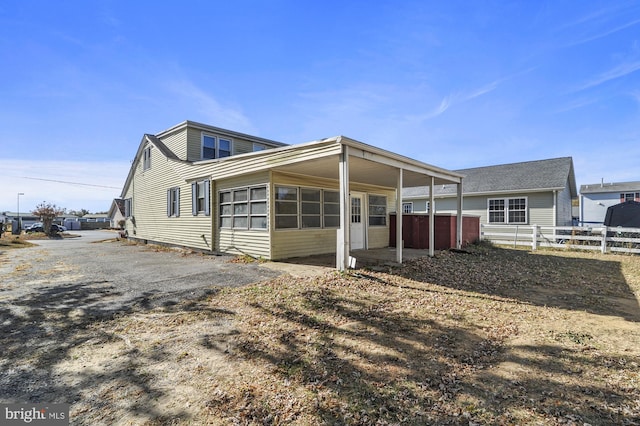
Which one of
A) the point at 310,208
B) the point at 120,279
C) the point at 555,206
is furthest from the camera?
the point at 555,206

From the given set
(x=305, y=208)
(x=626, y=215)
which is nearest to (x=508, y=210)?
(x=626, y=215)

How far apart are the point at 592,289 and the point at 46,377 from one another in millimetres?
9743

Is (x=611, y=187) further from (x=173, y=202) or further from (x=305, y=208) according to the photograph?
(x=173, y=202)

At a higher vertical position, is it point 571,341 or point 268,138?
point 268,138

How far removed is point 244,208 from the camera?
33.4ft

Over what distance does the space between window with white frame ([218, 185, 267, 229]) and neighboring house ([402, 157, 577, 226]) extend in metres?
12.9

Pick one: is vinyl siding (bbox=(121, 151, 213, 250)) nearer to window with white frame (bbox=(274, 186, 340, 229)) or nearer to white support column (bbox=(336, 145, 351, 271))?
window with white frame (bbox=(274, 186, 340, 229))

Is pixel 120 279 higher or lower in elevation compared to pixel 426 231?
lower

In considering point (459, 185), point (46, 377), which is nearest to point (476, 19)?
point (459, 185)

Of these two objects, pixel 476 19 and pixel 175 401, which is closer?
pixel 175 401

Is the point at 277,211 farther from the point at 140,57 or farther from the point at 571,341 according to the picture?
the point at 571,341

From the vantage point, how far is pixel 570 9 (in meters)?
8.09

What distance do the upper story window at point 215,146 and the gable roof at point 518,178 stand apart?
12.9 m

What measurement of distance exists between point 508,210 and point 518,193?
1094mm
